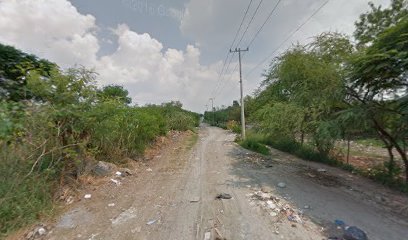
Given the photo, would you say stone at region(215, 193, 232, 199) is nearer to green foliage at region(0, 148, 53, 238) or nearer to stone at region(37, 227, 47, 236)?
stone at region(37, 227, 47, 236)

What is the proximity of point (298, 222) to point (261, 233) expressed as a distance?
0.78 m

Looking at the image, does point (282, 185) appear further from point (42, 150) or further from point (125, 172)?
point (42, 150)

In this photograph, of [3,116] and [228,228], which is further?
[228,228]

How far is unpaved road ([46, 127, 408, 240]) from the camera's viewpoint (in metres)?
3.61

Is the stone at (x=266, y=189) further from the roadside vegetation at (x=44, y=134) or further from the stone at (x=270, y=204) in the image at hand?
the roadside vegetation at (x=44, y=134)

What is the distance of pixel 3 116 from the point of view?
3129 millimetres

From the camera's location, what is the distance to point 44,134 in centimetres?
460

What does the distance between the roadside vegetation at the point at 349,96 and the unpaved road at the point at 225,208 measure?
1393mm

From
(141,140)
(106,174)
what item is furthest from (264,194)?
(141,140)

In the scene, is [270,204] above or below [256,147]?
below

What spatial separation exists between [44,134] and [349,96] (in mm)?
7810

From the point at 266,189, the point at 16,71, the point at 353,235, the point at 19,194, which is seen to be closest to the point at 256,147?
the point at 266,189

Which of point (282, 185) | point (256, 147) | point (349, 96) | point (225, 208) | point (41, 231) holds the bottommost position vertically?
point (41, 231)

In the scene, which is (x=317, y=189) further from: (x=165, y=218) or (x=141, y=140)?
(x=141, y=140)
